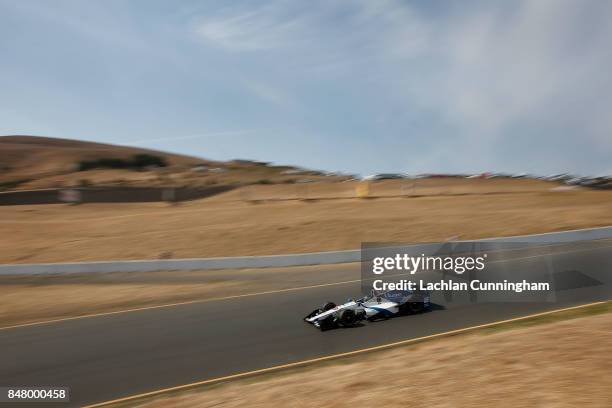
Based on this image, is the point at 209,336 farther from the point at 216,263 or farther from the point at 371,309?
the point at 216,263

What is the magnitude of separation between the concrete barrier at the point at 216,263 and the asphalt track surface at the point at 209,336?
491 cm

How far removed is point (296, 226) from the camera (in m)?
25.6

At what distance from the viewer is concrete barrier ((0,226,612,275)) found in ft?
62.4

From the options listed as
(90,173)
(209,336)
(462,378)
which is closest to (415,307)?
(462,378)

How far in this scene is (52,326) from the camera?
1220cm

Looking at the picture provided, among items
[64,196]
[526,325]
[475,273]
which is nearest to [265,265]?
[475,273]

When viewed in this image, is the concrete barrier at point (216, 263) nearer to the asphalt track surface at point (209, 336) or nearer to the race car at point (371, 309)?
the asphalt track surface at point (209, 336)

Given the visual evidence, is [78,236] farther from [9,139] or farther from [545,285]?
[9,139]

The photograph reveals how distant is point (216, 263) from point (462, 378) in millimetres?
13995

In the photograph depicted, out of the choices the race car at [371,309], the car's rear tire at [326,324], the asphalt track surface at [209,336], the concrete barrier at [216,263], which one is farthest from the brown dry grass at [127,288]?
the car's rear tire at [326,324]

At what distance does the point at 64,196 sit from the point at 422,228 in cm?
4001

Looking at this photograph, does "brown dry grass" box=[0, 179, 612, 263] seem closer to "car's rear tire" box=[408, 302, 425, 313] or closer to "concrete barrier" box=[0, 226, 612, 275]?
"concrete barrier" box=[0, 226, 612, 275]

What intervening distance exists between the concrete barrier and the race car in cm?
782

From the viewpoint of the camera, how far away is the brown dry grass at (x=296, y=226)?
2247 cm
